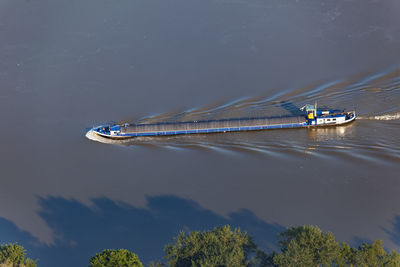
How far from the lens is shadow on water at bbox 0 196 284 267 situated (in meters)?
32.7

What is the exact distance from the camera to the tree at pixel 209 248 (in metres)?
27.2

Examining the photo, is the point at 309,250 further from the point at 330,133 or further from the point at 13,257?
the point at 330,133

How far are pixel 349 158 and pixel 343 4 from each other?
33.0 m

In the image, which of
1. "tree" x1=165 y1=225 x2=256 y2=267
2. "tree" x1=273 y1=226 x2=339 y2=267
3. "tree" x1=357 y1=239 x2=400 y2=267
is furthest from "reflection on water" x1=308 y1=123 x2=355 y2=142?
"tree" x1=165 y1=225 x2=256 y2=267

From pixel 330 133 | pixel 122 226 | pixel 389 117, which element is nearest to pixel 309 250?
pixel 122 226

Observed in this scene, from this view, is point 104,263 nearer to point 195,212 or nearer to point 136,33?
point 195,212

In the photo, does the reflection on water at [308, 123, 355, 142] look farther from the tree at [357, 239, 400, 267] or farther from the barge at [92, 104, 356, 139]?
the tree at [357, 239, 400, 267]

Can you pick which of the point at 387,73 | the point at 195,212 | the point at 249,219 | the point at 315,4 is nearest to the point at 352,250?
the point at 249,219

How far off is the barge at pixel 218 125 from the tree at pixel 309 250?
58.2ft

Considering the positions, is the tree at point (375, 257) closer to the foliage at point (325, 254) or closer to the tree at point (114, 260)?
the foliage at point (325, 254)

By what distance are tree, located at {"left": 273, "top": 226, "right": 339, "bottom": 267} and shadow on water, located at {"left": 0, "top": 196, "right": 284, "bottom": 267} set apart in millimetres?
4616

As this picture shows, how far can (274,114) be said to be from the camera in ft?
149

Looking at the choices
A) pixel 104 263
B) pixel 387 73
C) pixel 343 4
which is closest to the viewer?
pixel 104 263

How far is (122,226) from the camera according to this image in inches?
1356
